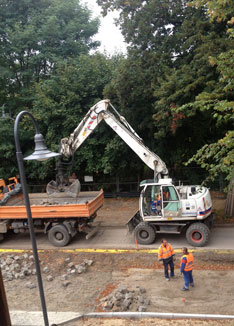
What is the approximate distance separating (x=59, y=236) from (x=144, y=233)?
319 centimetres

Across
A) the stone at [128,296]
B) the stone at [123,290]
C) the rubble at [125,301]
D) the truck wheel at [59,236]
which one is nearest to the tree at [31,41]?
the truck wheel at [59,236]

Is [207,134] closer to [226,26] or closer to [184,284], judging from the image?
[226,26]

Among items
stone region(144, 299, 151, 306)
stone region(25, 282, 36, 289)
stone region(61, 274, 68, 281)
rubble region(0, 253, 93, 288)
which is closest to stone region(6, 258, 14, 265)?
rubble region(0, 253, 93, 288)

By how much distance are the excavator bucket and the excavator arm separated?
0.48 feet

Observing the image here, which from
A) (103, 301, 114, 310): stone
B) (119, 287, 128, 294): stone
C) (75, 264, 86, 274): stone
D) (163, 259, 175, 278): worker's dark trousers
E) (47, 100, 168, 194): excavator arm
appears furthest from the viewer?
(47, 100, 168, 194): excavator arm

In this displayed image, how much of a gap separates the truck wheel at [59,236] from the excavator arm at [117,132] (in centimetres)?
200

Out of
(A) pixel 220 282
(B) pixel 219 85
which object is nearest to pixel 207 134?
(B) pixel 219 85

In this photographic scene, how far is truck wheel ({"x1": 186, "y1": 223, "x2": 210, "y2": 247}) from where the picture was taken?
9.84 m

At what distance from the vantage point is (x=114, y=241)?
11070 mm

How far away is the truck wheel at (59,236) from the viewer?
35.6 ft

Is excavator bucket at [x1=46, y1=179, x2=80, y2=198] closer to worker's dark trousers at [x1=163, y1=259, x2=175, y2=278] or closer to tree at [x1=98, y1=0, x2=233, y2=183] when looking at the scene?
tree at [x1=98, y1=0, x2=233, y2=183]

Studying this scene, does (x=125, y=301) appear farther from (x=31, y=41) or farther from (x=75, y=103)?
(x=31, y=41)

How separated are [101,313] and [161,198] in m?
4.61

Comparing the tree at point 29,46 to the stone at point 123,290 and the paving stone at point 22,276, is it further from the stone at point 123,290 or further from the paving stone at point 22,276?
the stone at point 123,290
